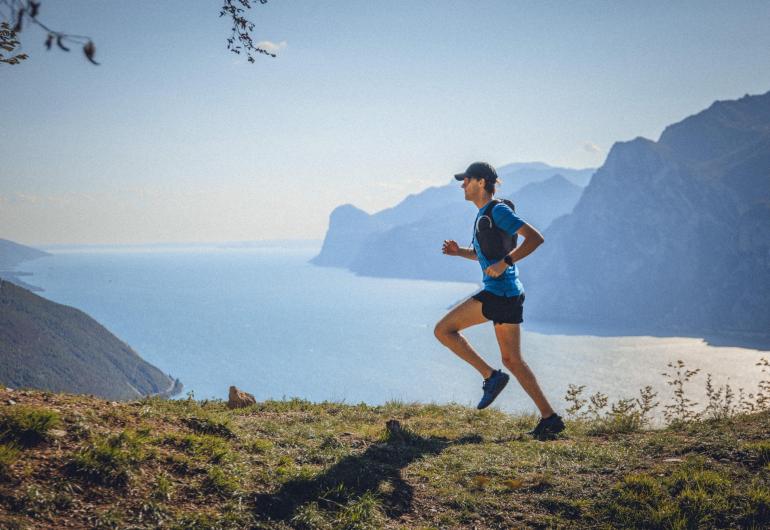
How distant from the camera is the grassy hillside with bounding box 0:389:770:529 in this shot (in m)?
3.81

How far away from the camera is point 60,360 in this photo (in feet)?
577

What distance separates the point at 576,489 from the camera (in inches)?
191

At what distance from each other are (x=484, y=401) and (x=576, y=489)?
7.78ft

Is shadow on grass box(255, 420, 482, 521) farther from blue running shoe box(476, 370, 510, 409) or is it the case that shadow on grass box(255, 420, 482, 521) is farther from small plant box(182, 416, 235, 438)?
small plant box(182, 416, 235, 438)

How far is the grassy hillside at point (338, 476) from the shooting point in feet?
12.5

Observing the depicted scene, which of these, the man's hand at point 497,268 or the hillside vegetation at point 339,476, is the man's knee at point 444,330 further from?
the hillside vegetation at point 339,476

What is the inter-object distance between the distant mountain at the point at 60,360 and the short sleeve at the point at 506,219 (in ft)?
621

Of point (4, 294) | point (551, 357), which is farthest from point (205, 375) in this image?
point (551, 357)

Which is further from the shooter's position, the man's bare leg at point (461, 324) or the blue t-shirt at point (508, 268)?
the man's bare leg at point (461, 324)

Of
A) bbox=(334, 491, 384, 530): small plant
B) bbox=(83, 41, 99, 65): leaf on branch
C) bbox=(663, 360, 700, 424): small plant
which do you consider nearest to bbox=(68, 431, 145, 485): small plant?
bbox=(334, 491, 384, 530): small plant

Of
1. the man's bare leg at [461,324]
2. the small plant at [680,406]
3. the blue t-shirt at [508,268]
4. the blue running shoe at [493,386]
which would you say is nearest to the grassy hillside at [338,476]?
the blue running shoe at [493,386]

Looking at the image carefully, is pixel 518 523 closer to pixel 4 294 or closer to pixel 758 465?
pixel 758 465

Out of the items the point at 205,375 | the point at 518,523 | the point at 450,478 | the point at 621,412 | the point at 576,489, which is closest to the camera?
the point at 518,523

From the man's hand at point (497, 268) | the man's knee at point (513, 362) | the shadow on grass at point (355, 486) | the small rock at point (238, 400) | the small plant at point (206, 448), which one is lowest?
the small rock at point (238, 400)
